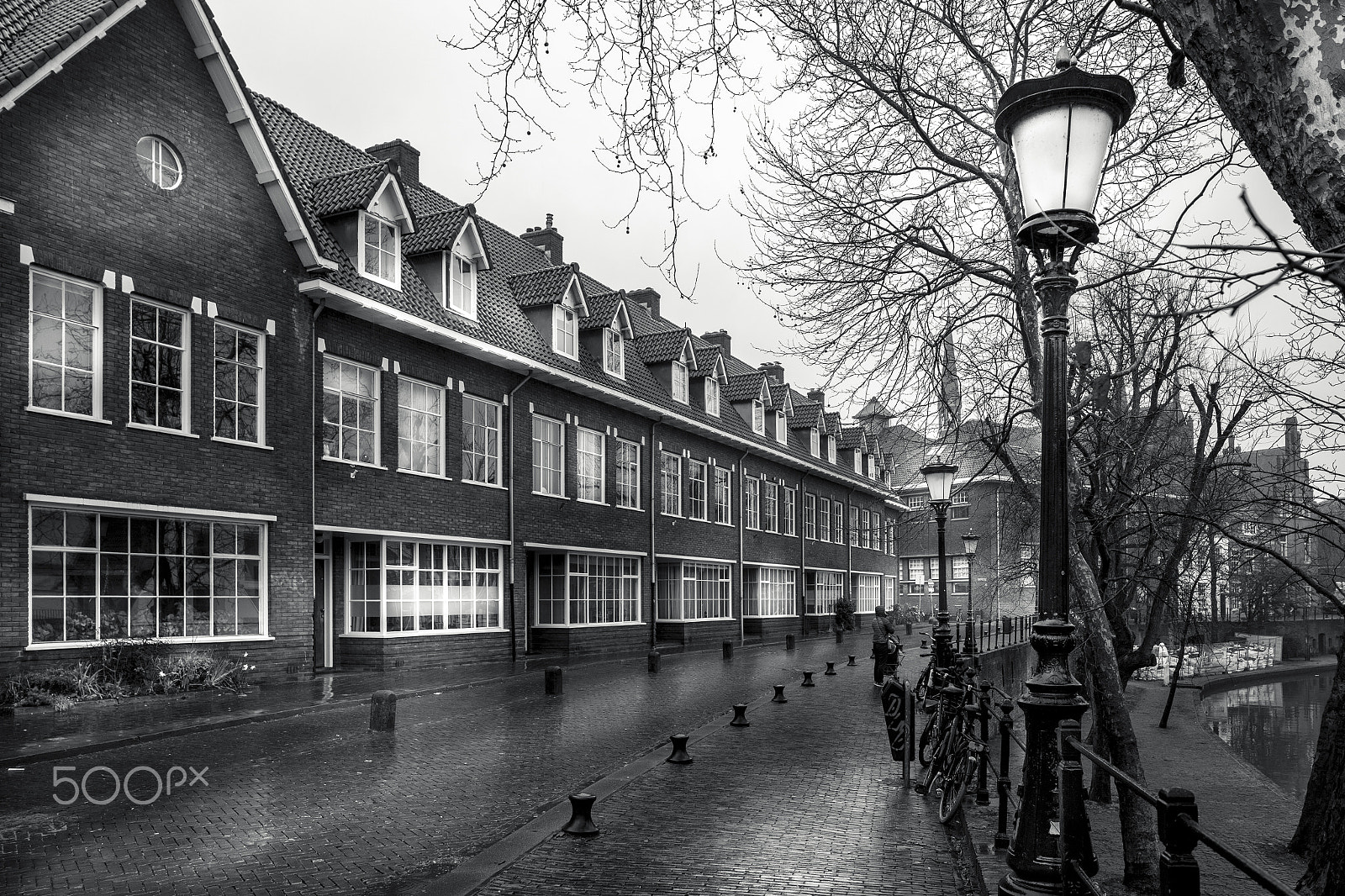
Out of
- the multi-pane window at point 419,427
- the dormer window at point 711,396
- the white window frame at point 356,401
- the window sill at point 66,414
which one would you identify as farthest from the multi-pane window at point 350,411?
the dormer window at point 711,396

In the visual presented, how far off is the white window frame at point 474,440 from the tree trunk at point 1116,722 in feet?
49.9

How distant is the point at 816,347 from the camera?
41.8ft

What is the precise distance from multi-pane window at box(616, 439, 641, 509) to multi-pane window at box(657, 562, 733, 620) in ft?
11.6

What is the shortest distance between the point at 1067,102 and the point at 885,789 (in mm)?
6832

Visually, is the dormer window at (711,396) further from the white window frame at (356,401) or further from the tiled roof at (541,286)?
the white window frame at (356,401)

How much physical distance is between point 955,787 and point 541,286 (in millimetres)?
21854

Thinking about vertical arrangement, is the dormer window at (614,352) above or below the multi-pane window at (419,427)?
above

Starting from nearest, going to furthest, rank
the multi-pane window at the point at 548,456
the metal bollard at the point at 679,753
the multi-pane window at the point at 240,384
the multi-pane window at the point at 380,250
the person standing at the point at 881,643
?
1. the metal bollard at the point at 679,753
2. the multi-pane window at the point at 240,384
3. the person standing at the point at 881,643
4. the multi-pane window at the point at 380,250
5. the multi-pane window at the point at 548,456

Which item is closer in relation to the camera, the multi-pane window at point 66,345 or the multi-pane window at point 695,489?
the multi-pane window at point 66,345

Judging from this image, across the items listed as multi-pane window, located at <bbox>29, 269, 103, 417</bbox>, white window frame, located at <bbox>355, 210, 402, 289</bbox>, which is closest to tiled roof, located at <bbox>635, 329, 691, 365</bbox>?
white window frame, located at <bbox>355, 210, 402, 289</bbox>

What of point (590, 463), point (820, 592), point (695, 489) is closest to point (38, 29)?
point (590, 463)

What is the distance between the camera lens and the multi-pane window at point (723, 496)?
37719mm

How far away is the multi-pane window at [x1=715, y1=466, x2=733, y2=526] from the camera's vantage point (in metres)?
37.7

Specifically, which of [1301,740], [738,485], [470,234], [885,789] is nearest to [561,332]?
[470,234]
